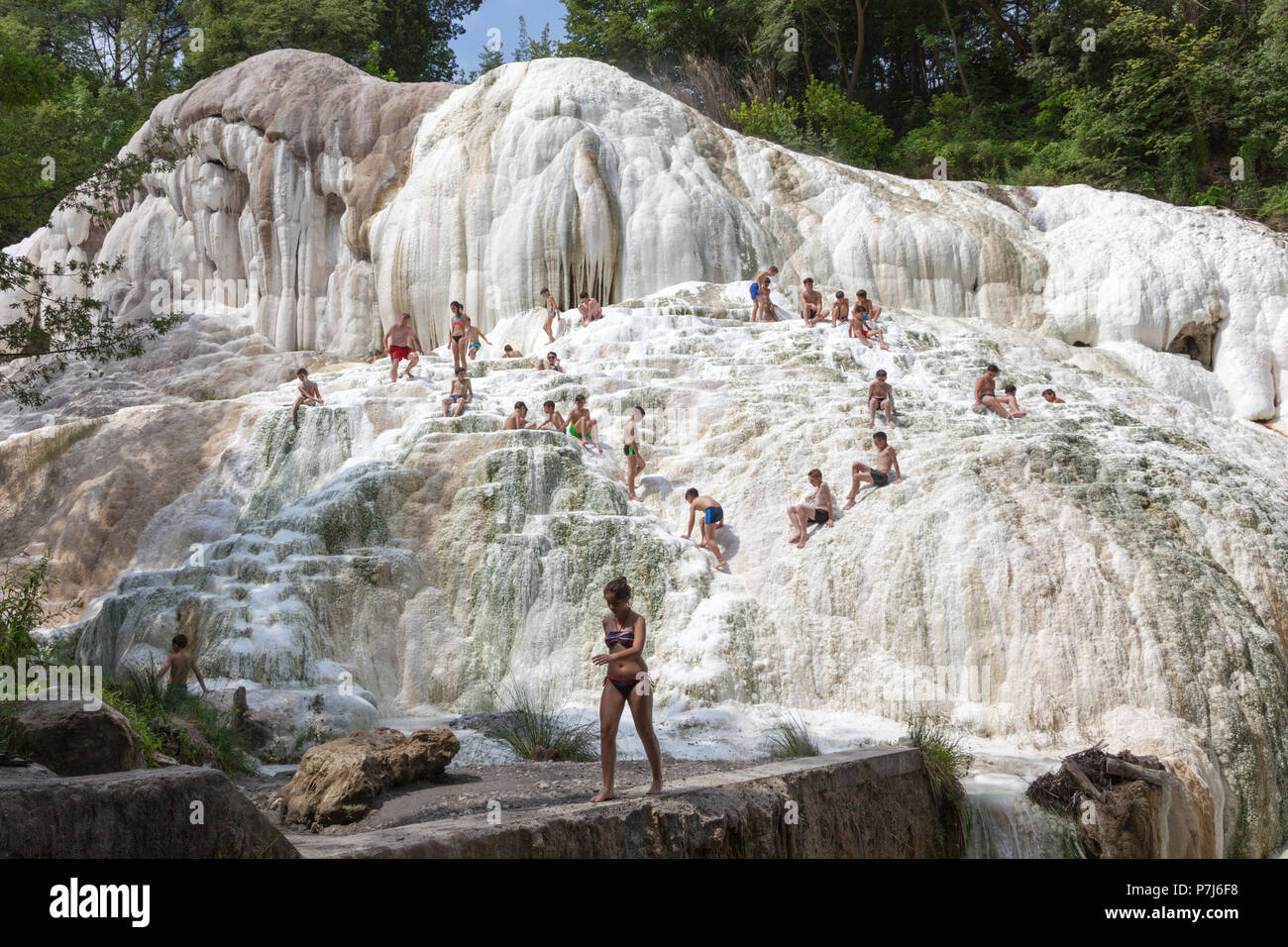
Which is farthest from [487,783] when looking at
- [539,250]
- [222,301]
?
[222,301]

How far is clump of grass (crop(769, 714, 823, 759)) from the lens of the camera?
758cm

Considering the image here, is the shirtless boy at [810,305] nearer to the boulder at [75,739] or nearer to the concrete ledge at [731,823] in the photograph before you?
the concrete ledge at [731,823]

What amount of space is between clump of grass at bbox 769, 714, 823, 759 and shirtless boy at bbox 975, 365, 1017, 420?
236 inches

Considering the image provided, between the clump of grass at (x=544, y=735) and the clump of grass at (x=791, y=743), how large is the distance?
1335 millimetres

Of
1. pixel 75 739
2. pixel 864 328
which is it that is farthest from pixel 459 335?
pixel 75 739

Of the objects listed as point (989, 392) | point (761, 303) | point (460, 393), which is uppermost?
point (761, 303)

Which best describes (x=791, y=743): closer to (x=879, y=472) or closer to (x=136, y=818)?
(x=879, y=472)

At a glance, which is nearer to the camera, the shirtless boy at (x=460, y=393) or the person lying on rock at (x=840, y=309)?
the shirtless boy at (x=460, y=393)

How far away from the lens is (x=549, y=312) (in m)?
18.2

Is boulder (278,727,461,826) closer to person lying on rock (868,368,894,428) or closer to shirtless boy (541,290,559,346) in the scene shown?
person lying on rock (868,368,894,428)

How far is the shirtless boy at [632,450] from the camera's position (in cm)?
1251

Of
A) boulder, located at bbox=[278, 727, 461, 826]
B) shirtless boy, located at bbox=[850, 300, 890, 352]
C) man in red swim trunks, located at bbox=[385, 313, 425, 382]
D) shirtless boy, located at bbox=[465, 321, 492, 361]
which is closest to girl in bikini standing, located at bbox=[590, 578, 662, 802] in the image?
boulder, located at bbox=[278, 727, 461, 826]

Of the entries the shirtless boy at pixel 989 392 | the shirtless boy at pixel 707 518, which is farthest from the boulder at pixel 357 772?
the shirtless boy at pixel 989 392

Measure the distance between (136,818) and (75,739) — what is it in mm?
2397
